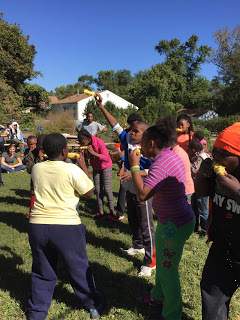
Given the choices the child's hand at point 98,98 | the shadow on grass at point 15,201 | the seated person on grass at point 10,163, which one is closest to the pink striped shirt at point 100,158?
the child's hand at point 98,98

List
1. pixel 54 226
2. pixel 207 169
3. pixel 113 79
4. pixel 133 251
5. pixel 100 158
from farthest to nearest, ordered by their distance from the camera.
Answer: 1. pixel 113 79
2. pixel 100 158
3. pixel 133 251
4. pixel 54 226
5. pixel 207 169

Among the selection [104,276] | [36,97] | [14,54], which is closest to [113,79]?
[36,97]

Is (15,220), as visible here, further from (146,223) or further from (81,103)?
(81,103)

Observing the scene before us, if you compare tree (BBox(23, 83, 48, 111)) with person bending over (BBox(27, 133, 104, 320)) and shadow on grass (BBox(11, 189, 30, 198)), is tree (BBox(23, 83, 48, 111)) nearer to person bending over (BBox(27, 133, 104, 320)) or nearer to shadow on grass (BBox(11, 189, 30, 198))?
shadow on grass (BBox(11, 189, 30, 198))

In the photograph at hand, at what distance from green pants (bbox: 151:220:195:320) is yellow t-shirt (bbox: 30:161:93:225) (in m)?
0.82

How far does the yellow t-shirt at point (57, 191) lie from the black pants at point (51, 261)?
8 centimetres

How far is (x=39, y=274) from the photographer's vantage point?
4.02m

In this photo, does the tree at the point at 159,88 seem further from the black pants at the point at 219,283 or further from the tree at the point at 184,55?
A: the black pants at the point at 219,283

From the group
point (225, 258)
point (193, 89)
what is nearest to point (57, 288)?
point (225, 258)

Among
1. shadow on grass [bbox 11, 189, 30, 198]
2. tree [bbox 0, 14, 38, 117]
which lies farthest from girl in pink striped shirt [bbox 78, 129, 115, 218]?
tree [bbox 0, 14, 38, 117]

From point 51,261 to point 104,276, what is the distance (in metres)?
1.34

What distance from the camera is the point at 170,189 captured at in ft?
12.2

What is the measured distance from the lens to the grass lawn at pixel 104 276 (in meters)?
4.34

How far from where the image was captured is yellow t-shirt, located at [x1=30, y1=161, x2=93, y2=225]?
3.89 m
